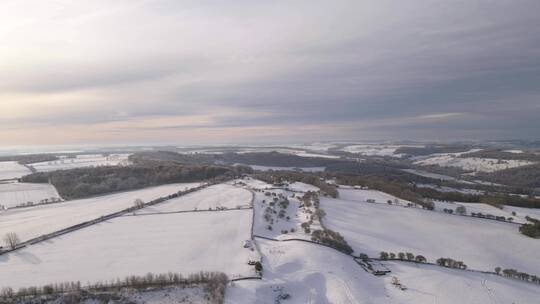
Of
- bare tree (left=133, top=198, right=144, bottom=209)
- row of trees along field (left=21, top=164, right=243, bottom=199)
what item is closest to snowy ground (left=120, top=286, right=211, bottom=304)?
bare tree (left=133, top=198, right=144, bottom=209)

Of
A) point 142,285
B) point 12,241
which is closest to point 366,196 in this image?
point 142,285

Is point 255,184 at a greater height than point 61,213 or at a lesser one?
greater

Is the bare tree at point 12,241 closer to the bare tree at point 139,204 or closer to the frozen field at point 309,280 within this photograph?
the bare tree at point 139,204

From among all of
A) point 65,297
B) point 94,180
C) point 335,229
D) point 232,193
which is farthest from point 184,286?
point 94,180

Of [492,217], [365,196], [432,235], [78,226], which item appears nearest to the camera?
[78,226]

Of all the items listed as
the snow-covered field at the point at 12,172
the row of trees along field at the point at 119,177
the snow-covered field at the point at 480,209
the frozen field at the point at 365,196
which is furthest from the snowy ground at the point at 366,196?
the snow-covered field at the point at 12,172

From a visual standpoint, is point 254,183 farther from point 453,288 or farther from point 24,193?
point 453,288

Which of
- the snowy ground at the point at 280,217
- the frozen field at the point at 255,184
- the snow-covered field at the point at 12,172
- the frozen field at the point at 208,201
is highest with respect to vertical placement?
the snow-covered field at the point at 12,172
